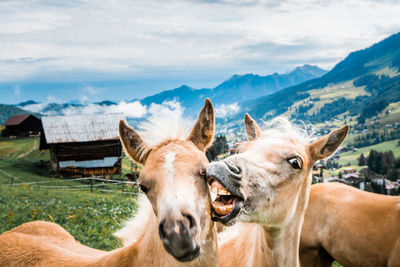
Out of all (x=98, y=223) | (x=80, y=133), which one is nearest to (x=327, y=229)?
(x=98, y=223)

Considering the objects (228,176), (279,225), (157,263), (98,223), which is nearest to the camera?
(228,176)

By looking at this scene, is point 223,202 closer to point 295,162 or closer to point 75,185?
point 295,162

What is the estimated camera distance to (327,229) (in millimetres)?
6340

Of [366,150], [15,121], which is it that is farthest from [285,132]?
[366,150]

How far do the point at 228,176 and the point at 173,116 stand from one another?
54.4 inches

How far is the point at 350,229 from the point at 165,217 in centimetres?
482

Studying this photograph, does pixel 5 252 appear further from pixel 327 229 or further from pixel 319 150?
pixel 327 229

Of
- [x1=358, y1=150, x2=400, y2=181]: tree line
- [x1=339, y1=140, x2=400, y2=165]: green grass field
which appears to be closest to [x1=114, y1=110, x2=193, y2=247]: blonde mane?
[x1=358, y1=150, x2=400, y2=181]: tree line

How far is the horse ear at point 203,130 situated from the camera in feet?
12.2

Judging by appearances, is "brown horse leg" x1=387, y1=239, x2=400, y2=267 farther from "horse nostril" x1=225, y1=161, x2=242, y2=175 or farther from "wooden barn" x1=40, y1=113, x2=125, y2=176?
"wooden barn" x1=40, y1=113, x2=125, y2=176

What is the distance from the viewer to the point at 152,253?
3.41m

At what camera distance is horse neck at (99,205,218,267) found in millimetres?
3270

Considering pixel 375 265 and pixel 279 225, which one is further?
pixel 375 265

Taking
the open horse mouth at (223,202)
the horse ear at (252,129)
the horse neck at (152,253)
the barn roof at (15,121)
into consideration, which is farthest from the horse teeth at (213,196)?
the barn roof at (15,121)
